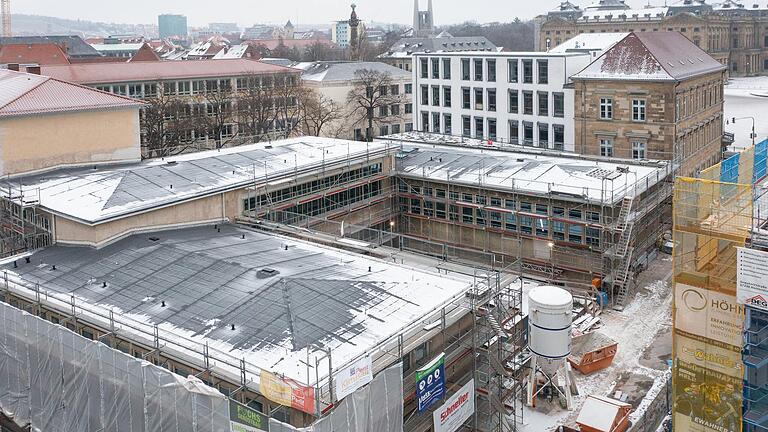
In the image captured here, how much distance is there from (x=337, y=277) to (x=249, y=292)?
9.20ft

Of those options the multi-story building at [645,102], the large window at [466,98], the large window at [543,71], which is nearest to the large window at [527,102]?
the large window at [543,71]

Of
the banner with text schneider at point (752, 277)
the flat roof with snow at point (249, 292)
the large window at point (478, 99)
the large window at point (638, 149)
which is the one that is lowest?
the flat roof with snow at point (249, 292)

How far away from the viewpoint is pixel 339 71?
89.2 m

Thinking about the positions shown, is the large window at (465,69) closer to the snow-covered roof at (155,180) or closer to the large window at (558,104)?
the large window at (558,104)

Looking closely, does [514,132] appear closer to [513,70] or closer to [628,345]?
[513,70]

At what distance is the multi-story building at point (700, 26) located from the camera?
139 metres

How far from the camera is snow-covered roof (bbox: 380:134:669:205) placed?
39094mm

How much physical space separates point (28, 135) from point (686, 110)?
1631 inches

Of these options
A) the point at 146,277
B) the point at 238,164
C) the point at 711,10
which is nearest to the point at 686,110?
the point at 238,164

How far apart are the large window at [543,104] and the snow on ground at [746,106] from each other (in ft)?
72.1

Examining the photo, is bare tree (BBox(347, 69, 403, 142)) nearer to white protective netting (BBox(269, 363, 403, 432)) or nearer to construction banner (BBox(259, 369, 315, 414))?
white protective netting (BBox(269, 363, 403, 432))

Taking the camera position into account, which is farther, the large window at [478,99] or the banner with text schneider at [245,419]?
the large window at [478,99]

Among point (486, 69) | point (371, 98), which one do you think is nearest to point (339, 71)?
point (371, 98)

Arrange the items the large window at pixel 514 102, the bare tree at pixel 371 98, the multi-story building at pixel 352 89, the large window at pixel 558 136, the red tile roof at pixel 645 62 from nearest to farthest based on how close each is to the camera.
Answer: the red tile roof at pixel 645 62
the large window at pixel 558 136
the large window at pixel 514 102
the multi-story building at pixel 352 89
the bare tree at pixel 371 98
